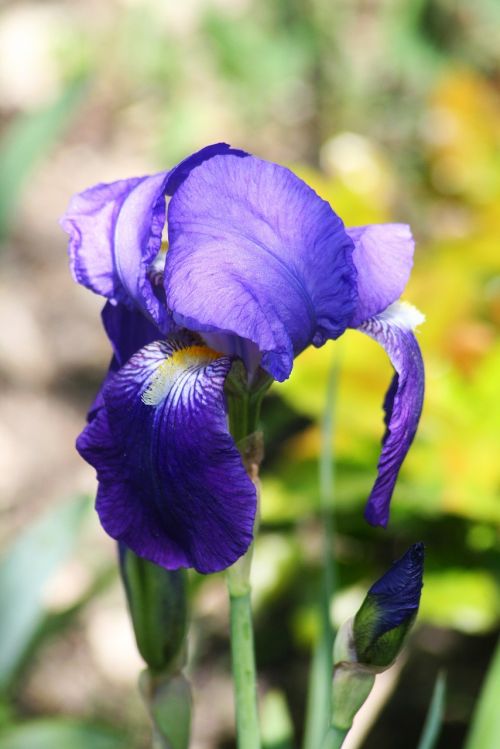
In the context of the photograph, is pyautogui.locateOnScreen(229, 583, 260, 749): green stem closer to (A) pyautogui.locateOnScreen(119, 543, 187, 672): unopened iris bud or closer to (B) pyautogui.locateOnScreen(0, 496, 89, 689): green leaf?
(A) pyautogui.locateOnScreen(119, 543, 187, 672): unopened iris bud

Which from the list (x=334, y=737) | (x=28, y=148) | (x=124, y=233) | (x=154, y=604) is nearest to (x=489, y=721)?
(x=334, y=737)

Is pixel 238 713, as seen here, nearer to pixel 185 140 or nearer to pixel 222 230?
pixel 222 230

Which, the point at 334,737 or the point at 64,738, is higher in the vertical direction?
the point at 334,737

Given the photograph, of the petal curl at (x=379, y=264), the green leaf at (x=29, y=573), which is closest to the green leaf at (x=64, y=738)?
the green leaf at (x=29, y=573)

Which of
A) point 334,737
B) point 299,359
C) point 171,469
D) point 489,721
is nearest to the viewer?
point 171,469

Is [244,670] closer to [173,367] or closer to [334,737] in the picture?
[334,737]

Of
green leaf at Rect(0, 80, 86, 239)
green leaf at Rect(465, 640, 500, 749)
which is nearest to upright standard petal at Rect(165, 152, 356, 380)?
green leaf at Rect(465, 640, 500, 749)

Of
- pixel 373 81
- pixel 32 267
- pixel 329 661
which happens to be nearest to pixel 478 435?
pixel 329 661
